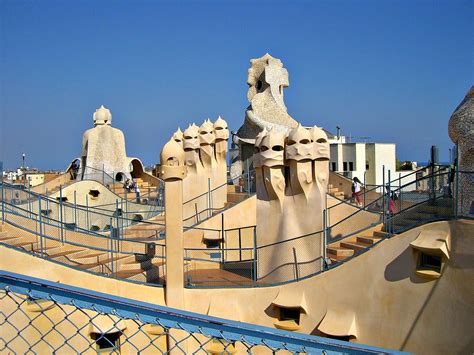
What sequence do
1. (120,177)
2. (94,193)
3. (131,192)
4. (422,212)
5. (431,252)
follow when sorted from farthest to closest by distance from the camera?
(120,177), (131,192), (94,193), (422,212), (431,252)

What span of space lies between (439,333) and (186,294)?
3533 millimetres

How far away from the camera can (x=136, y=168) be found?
19266mm

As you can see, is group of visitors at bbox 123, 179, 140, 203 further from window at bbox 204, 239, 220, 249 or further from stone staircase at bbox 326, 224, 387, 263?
stone staircase at bbox 326, 224, 387, 263

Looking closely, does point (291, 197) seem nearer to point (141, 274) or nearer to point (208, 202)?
point (141, 274)

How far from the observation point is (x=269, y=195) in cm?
795

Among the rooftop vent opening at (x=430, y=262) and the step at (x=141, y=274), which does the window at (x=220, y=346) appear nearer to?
the step at (x=141, y=274)

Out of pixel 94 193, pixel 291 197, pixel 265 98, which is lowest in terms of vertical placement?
pixel 94 193

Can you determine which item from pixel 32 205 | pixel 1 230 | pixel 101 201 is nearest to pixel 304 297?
pixel 1 230

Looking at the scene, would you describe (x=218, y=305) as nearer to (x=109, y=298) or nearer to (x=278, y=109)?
(x=109, y=298)

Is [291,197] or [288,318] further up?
[291,197]

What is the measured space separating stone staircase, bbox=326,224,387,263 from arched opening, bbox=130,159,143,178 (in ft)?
39.1

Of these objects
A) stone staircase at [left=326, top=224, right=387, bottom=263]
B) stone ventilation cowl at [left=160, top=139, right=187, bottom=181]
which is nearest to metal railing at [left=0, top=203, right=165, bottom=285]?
stone ventilation cowl at [left=160, top=139, right=187, bottom=181]

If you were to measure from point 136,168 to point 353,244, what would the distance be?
1265cm

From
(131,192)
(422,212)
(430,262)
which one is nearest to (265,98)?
(131,192)
